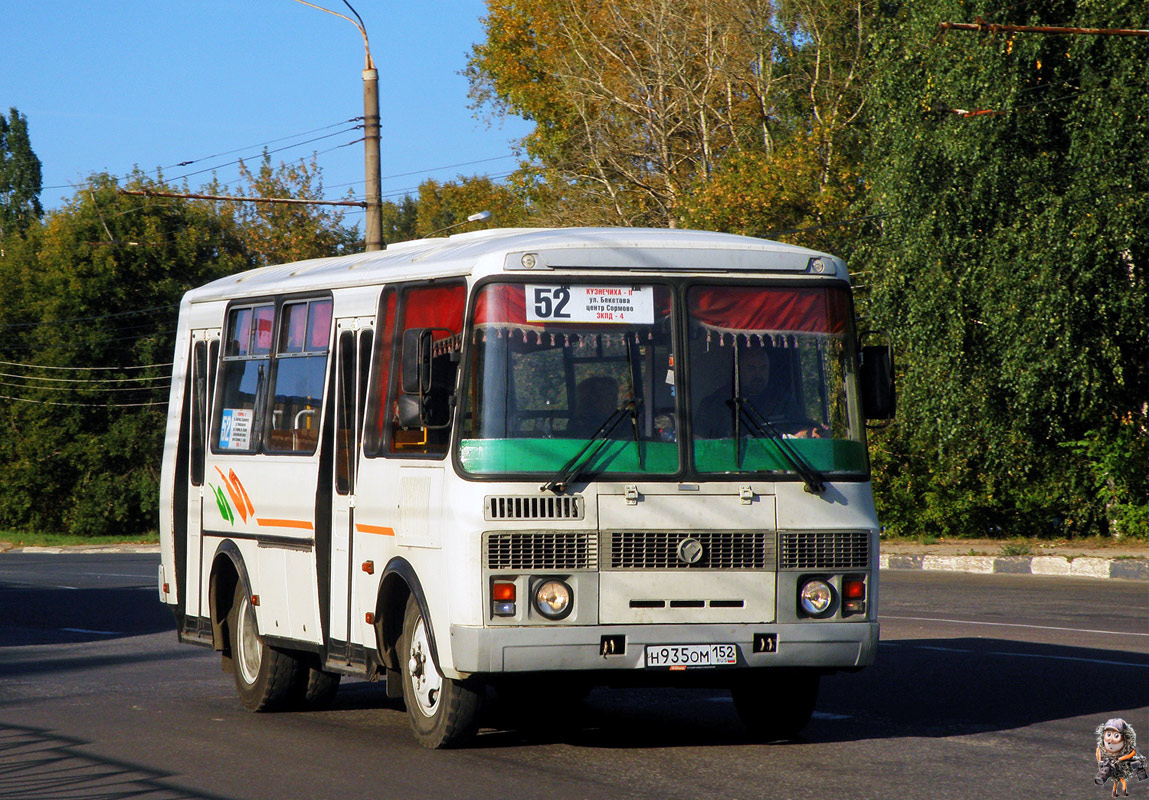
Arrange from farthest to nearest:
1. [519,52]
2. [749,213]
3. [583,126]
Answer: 1. [519,52]
2. [583,126]
3. [749,213]

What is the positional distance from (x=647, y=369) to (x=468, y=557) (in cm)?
137

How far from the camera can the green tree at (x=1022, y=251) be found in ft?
77.3

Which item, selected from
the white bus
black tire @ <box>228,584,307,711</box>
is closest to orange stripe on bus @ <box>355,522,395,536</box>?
the white bus

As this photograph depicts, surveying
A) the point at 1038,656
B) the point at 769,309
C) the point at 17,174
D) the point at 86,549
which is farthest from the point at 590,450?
the point at 17,174

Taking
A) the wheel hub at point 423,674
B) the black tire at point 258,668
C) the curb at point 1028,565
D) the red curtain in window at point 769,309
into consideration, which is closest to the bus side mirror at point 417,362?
the wheel hub at point 423,674

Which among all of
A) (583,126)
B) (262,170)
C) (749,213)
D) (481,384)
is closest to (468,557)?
(481,384)

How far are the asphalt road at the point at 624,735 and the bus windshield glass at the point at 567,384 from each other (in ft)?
5.16

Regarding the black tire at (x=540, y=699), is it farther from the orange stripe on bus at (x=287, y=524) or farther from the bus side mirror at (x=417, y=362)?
the bus side mirror at (x=417, y=362)

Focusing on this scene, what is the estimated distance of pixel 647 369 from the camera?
827 centimetres

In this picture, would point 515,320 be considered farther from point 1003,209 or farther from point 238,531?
point 1003,209

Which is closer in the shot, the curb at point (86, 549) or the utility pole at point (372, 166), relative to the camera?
the utility pole at point (372, 166)

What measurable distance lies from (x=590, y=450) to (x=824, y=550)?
4.51 ft

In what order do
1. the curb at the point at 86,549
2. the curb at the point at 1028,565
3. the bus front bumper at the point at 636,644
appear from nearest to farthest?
the bus front bumper at the point at 636,644 < the curb at the point at 1028,565 < the curb at the point at 86,549

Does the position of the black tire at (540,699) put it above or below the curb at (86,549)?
above
